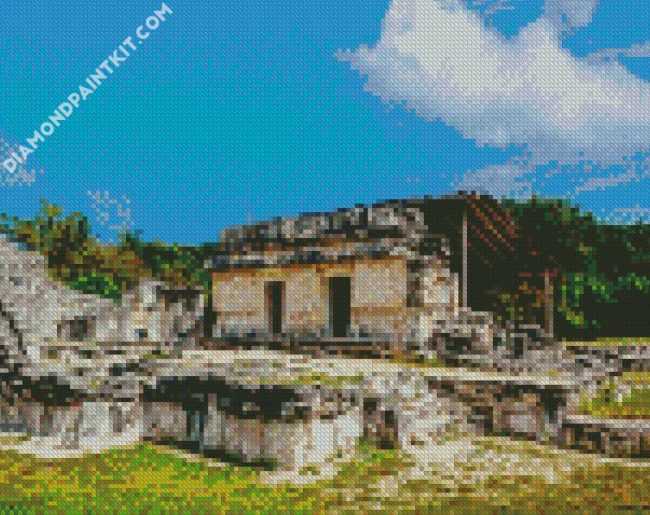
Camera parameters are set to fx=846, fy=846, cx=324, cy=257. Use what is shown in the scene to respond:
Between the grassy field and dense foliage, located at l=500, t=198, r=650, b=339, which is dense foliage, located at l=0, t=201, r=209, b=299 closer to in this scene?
dense foliage, located at l=500, t=198, r=650, b=339

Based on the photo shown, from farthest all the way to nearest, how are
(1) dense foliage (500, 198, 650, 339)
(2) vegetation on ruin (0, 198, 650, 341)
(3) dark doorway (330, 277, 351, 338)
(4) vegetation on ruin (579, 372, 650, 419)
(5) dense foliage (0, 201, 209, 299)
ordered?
(5) dense foliage (0, 201, 209, 299), (2) vegetation on ruin (0, 198, 650, 341), (1) dense foliage (500, 198, 650, 339), (3) dark doorway (330, 277, 351, 338), (4) vegetation on ruin (579, 372, 650, 419)

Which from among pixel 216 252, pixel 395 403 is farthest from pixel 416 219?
pixel 395 403

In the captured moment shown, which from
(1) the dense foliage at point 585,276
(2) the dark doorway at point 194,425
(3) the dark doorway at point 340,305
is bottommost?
(2) the dark doorway at point 194,425

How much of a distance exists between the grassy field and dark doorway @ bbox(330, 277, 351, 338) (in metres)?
7.88

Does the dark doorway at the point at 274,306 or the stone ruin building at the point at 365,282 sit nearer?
the stone ruin building at the point at 365,282

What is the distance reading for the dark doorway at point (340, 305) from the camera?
54.3ft

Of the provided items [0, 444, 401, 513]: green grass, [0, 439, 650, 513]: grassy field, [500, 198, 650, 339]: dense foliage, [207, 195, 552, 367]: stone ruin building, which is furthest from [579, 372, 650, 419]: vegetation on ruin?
[500, 198, 650, 339]: dense foliage

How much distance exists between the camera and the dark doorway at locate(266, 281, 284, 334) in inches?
682

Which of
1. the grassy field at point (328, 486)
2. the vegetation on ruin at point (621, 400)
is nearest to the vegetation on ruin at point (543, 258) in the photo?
the vegetation on ruin at point (621, 400)

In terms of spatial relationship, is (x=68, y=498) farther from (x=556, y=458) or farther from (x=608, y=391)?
(x=608, y=391)

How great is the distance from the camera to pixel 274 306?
57.4 ft

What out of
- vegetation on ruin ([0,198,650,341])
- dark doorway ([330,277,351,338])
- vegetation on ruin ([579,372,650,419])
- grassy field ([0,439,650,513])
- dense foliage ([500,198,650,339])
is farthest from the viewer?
vegetation on ruin ([0,198,650,341])

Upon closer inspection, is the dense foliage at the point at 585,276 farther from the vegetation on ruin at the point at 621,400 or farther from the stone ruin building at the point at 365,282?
the vegetation on ruin at the point at 621,400

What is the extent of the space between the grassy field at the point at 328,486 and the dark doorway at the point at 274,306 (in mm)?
8746
